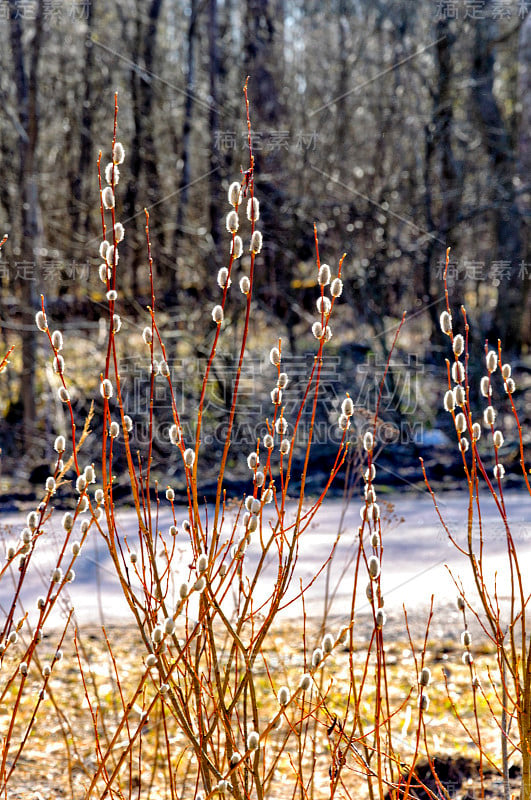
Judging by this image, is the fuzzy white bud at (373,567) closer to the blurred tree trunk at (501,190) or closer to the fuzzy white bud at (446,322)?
the fuzzy white bud at (446,322)

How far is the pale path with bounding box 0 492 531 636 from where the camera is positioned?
12.9ft

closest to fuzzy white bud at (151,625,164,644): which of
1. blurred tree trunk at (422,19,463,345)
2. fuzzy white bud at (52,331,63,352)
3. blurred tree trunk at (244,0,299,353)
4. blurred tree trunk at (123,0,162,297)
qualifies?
fuzzy white bud at (52,331,63,352)

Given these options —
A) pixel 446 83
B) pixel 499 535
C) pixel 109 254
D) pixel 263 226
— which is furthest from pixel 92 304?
pixel 109 254

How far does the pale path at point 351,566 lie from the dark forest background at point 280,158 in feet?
8.51

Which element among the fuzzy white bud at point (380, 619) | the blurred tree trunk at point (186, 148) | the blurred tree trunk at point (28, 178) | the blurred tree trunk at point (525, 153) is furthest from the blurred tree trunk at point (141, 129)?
the fuzzy white bud at point (380, 619)

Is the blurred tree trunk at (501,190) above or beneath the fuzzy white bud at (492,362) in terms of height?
above

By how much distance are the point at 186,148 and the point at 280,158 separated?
4.35 feet

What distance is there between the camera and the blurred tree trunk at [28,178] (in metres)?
6.30

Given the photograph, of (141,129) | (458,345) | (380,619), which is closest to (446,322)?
(458,345)

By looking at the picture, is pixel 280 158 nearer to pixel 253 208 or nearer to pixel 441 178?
pixel 441 178

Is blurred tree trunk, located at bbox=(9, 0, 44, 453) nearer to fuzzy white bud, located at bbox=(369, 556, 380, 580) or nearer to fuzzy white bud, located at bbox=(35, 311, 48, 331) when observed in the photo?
fuzzy white bud, located at bbox=(35, 311, 48, 331)

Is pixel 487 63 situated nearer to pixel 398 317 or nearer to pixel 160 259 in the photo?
pixel 398 317

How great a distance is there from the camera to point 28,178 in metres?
6.32

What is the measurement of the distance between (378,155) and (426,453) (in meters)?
3.48
